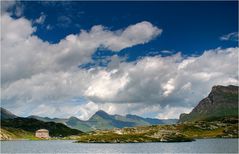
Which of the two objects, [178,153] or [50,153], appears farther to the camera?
[50,153]

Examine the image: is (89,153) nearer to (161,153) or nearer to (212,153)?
(161,153)

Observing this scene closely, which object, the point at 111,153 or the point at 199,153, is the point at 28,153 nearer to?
the point at 111,153

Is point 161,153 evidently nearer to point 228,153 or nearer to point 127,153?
point 127,153

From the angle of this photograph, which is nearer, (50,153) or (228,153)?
(228,153)

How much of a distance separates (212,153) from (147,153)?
24228 millimetres

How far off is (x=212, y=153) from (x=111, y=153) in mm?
37945

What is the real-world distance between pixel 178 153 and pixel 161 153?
21.5ft

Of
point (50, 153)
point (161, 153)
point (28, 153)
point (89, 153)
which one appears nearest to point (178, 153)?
point (161, 153)

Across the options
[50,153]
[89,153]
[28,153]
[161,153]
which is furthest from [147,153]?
[28,153]

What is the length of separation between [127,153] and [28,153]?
3968 centimetres

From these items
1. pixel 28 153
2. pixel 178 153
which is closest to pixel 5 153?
pixel 28 153

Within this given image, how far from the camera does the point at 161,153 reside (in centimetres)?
13400

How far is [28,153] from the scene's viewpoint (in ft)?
463

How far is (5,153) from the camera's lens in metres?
137
